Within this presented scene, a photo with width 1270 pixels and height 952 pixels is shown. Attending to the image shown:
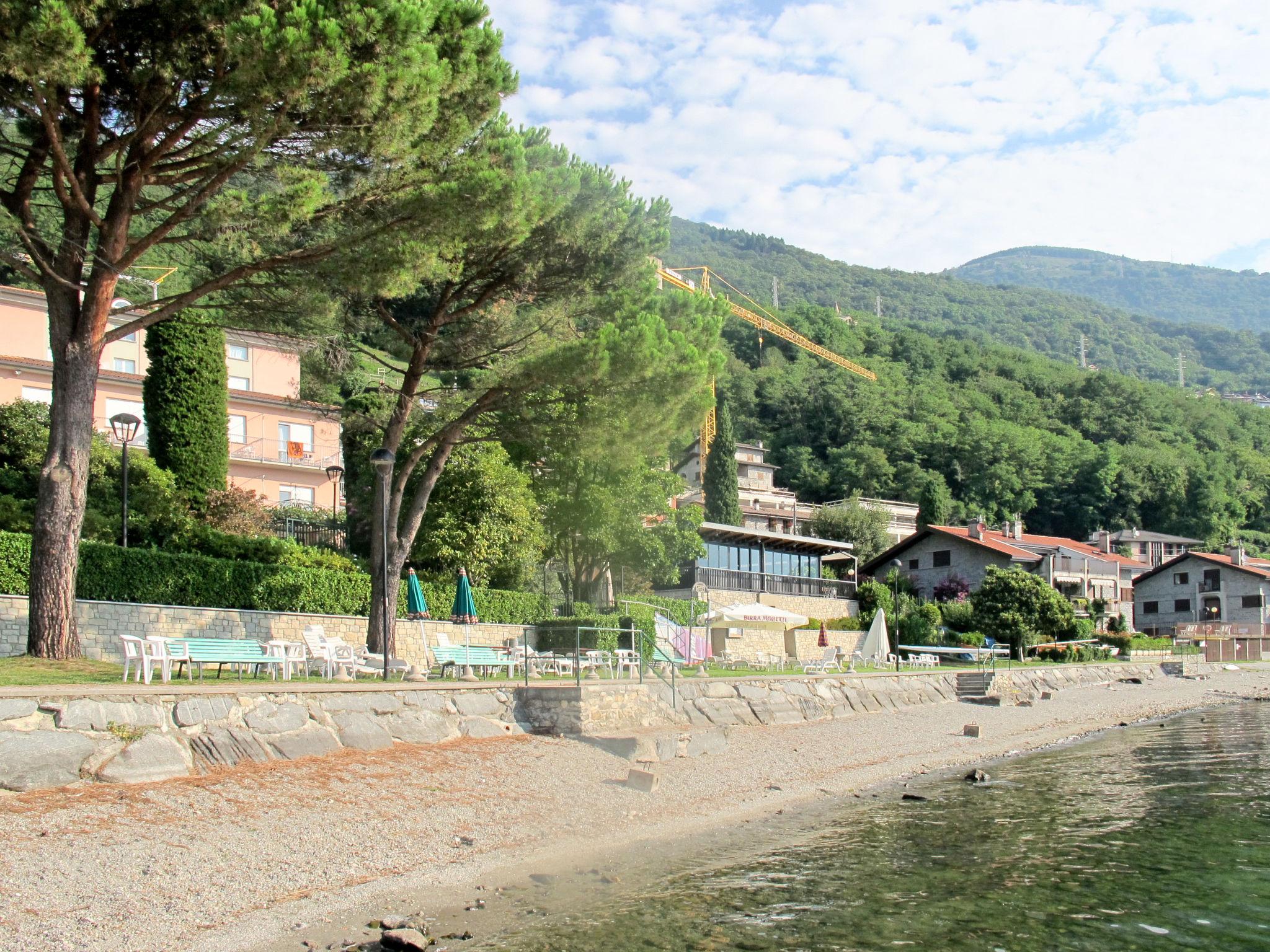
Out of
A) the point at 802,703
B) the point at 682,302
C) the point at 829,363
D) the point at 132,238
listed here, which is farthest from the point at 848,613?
the point at 829,363

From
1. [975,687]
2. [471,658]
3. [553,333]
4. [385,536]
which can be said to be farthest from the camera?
[975,687]

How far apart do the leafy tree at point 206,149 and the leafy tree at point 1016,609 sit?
3692cm

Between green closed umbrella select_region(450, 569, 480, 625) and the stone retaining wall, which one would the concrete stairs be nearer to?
the stone retaining wall

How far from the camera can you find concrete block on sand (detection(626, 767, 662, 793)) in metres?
14.0

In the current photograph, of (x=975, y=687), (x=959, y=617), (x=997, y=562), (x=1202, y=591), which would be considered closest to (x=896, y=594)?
(x=975, y=687)

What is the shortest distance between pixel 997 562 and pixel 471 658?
49.2m

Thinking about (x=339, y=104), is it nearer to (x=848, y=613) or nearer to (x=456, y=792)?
(x=456, y=792)

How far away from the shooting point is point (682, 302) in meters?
21.7

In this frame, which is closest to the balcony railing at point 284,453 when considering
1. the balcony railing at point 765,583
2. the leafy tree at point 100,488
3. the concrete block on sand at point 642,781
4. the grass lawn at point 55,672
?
the leafy tree at point 100,488

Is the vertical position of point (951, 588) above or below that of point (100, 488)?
below

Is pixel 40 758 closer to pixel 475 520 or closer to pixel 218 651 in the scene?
pixel 218 651

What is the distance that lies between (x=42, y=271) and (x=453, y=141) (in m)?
6.08

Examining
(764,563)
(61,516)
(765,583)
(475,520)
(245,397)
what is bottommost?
(765,583)

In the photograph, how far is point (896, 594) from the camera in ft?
123
